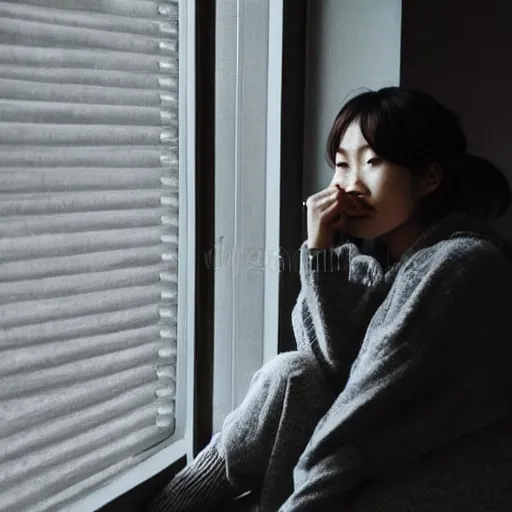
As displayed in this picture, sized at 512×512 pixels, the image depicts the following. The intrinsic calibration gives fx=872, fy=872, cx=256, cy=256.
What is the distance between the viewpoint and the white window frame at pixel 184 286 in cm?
116

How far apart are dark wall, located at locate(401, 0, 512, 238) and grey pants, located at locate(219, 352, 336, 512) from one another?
49 centimetres

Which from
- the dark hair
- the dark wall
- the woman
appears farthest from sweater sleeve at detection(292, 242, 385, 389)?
the dark wall

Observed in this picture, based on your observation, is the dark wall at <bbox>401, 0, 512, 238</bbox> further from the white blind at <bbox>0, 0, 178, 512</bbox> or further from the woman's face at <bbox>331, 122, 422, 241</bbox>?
the white blind at <bbox>0, 0, 178, 512</bbox>

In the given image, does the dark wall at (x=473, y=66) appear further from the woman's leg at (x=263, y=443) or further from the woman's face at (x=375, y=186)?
the woman's leg at (x=263, y=443)

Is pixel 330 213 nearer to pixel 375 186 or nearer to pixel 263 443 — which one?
pixel 375 186

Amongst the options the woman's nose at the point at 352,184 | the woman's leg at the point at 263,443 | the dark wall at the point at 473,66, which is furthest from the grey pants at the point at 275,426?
the dark wall at the point at 473,66

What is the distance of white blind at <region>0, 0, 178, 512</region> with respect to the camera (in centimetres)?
90

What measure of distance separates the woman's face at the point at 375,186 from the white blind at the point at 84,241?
0.78 feet

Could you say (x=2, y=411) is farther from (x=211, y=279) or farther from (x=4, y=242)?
(x=211, y=279)

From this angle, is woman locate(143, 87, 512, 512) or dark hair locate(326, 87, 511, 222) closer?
woman locate(143, 87, 512, 512)

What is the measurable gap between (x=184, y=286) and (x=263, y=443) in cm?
25

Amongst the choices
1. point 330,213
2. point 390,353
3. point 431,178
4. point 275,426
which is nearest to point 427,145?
point 431,178

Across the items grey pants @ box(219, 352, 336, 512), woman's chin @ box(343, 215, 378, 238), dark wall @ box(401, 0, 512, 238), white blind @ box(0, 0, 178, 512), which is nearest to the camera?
white blind @ box(0, 0, 178, 512)

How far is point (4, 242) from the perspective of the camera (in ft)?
2.90
